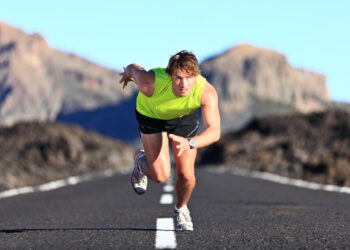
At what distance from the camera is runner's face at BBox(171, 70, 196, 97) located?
20.3 ft

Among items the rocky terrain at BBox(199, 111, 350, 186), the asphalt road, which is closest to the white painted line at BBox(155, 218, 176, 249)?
the asphalt road

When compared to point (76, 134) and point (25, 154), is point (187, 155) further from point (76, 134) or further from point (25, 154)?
point (76, 134)

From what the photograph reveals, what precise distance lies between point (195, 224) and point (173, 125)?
1.27 metres

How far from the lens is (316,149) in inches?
1928

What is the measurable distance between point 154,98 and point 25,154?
31421mm

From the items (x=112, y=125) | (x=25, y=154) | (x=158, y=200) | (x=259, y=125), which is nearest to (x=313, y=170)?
(x=25, y=154)

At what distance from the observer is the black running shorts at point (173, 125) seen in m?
6.82

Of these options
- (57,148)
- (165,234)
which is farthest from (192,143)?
(57,148)

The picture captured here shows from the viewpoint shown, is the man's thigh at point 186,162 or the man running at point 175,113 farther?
the man's thigh at point 186,162

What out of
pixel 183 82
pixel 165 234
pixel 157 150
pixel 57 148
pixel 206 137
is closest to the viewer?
pixel 206 137

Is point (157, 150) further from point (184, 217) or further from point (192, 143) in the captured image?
point (192, 143)

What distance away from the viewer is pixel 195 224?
7352 millimetres

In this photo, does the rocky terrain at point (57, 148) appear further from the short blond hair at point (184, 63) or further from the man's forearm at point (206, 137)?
the man's forearm at point (206, 137)

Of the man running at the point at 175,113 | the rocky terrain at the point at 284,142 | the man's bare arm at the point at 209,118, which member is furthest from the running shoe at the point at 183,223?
the rocky terrain at the point at 284,142
